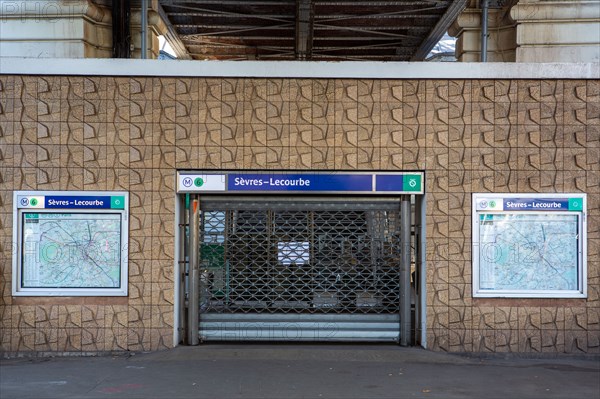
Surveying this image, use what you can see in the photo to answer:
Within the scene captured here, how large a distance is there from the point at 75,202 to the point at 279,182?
2640mm

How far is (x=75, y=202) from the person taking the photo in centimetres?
1023

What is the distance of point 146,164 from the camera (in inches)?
404

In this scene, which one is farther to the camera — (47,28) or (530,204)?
(47,28)

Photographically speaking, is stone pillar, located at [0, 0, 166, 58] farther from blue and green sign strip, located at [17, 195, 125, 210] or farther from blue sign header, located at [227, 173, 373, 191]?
blue sign header, located at [227, 173, 373, 191]

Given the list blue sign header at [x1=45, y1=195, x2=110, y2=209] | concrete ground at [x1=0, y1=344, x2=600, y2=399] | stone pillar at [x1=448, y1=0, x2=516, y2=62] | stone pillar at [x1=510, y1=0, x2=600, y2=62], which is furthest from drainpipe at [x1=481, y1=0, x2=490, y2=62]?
blue sign header at [x1=45, y1=195, x2=110, y2=209]

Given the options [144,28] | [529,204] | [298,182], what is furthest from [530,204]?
[144,28]

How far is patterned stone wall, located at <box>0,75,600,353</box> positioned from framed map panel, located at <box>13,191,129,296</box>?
0.13m

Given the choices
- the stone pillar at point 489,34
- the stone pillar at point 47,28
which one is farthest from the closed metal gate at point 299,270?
the stone pillar at point 489,34

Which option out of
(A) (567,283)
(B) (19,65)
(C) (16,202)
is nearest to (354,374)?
(A) (567,283)

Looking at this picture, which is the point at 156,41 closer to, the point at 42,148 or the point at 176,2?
the point at 176,2

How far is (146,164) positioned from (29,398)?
3531 millimetres

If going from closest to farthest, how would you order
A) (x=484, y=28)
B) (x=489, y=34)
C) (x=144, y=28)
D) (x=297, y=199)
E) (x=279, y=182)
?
1. (x=279, y=182)
2. (x=297, y=199)
3. (x=484, y=28)
4. (x=144, y=28)
5. (x=489, y=34)

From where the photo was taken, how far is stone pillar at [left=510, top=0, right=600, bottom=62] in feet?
40.4

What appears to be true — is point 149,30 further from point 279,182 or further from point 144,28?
point 279,182
